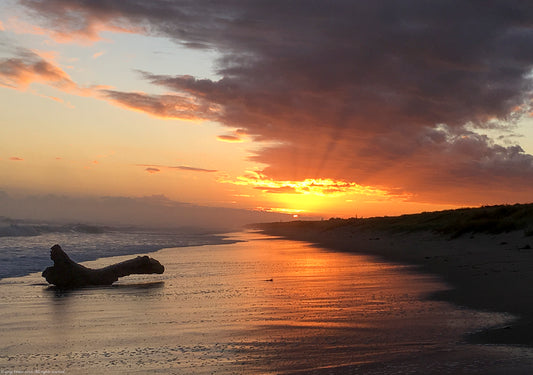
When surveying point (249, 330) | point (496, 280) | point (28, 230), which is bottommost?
point (28, 230)

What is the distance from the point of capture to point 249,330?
755 cm

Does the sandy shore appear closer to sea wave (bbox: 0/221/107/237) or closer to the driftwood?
the driftwood

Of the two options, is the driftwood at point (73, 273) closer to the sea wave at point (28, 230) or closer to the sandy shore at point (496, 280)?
the sandy shore at point (496, 280)

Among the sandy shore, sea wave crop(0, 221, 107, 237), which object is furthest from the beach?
sea wave crop(0, 221, 107, 237)

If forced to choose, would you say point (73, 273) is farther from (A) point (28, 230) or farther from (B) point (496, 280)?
(A) point (28, 230)

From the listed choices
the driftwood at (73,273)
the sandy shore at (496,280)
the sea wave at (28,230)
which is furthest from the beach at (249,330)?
the sea wave at (28,230)

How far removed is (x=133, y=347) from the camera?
6598 millimetres

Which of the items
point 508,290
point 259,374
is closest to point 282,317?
point 259,374

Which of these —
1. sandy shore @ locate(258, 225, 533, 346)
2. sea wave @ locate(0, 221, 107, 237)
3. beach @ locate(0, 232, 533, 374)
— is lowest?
sea wave @ locate(0, 221, 107, 237)

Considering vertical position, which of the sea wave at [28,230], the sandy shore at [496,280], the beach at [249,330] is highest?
the sandy shore at [496,280]

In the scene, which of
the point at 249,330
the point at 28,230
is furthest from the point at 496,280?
Answer: the point at 28,230

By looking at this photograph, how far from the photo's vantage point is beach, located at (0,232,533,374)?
5.64 m

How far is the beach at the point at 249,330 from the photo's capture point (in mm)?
5641

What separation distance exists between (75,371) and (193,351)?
5.02 feet
